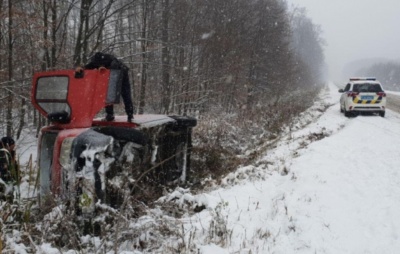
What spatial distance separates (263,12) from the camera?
2361cm

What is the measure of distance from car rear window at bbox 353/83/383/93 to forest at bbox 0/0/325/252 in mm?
3013

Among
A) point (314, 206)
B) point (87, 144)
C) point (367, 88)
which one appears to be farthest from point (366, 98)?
point (87, 144)

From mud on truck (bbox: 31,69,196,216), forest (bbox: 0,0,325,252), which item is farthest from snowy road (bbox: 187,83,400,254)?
forest (bbox: 0,0,325,252)

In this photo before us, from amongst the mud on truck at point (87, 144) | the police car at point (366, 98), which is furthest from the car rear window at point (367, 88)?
the mud on truck at point (87, 144)

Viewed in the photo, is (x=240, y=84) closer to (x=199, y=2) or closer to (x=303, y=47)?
(x=199, y=2)

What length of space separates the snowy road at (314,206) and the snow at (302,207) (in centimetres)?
1

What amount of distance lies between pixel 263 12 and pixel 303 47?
54228 mm

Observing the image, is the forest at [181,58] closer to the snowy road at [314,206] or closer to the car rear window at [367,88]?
the snowy road at [314,206]

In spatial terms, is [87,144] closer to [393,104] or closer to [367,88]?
[367,88]

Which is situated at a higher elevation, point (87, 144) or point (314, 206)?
point (87, 144)

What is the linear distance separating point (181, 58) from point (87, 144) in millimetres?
14261

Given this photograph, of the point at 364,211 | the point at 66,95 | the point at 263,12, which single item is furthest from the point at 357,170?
the point at 263,12

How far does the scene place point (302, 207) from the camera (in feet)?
17.0

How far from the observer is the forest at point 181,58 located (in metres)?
10.1
